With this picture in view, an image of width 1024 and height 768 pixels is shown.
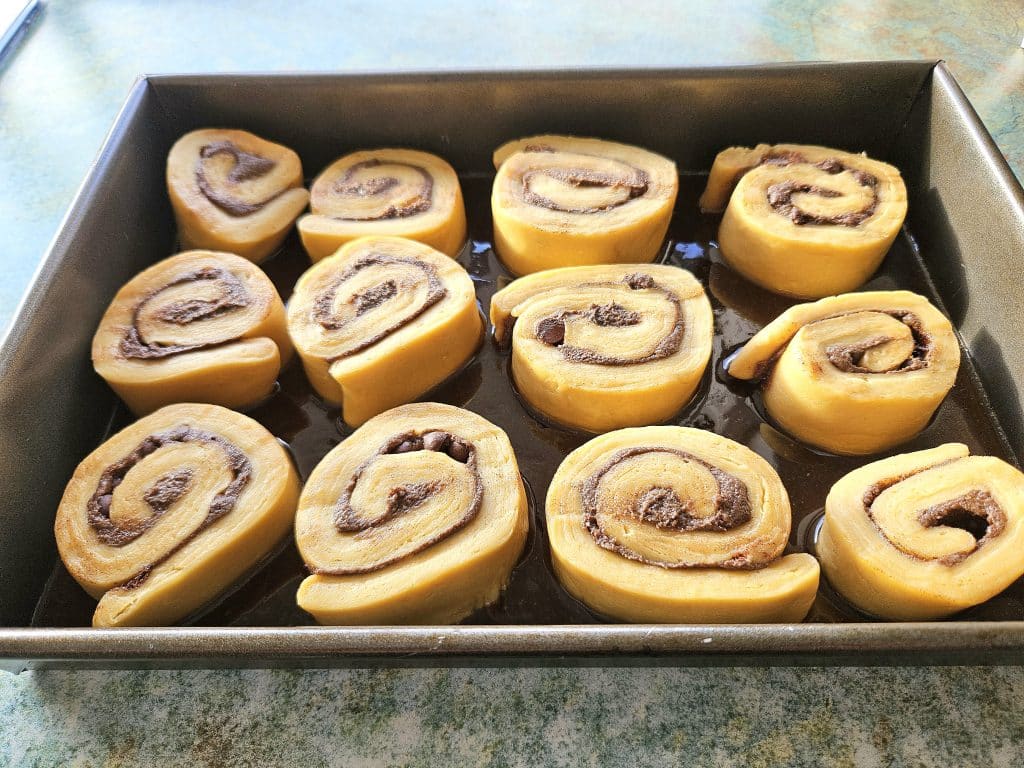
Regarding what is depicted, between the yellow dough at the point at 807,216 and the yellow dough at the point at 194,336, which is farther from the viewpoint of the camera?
the yellow dough at the point at 807,216

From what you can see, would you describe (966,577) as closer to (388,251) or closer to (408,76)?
(388,251)

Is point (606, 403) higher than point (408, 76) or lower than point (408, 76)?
lower

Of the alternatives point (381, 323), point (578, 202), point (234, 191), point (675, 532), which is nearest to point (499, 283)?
point (578, 202)

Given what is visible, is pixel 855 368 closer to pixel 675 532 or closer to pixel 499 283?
pixel 675 532

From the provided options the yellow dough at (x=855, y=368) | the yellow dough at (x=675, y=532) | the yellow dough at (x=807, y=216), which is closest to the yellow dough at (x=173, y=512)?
the yellow dough at (x=675, y=532)

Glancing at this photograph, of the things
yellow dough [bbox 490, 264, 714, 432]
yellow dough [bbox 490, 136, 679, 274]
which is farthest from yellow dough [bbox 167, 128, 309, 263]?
yellow dough [bbox 490, 264, 714, 432]

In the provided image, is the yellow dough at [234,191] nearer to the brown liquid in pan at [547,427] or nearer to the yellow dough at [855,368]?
the brown liquid in pan at [547,427]

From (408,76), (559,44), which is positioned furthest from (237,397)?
(559,44)
